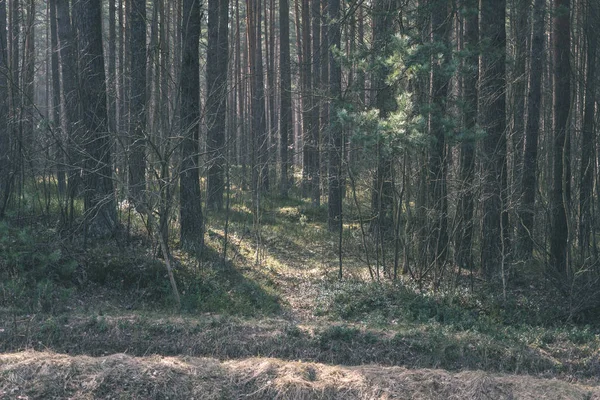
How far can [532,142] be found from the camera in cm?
1430

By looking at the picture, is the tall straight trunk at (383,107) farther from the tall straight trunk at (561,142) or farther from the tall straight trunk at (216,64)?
the tall straight trunk at (216,64)

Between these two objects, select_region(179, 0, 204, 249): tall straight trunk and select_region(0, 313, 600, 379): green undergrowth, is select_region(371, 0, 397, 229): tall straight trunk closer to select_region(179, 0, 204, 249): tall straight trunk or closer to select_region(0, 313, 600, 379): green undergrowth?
select_region(179, 0, 204, 249): tall straight trunk

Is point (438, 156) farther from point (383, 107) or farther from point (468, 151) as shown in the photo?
point (383, 107)

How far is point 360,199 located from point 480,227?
3077 mm

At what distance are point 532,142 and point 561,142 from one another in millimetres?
645

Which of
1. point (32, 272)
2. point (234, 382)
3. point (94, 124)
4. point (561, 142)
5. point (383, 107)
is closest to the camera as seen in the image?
point (234, 382)

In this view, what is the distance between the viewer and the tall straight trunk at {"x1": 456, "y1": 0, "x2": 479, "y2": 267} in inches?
473

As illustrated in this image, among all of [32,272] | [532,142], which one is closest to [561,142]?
[532,142]

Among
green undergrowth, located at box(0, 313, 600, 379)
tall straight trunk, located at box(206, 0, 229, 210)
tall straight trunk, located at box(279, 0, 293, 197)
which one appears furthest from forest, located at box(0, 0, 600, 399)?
tall straight trunk, located at box(279, 0, 293, 197)

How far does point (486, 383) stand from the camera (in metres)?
7.45

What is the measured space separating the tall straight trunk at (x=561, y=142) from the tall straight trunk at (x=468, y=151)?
1682mm

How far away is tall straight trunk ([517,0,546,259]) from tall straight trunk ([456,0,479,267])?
1.20 meters

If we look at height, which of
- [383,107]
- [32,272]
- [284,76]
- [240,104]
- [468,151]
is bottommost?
[32,272]

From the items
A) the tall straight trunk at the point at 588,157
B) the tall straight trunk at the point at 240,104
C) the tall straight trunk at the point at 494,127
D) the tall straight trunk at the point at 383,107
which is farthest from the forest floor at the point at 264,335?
the tall straight trunk at the point at 240,104
